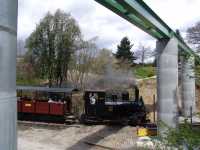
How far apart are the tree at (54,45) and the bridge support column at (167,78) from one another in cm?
2768

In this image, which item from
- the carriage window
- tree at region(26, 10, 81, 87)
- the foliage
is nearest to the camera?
the carriage window

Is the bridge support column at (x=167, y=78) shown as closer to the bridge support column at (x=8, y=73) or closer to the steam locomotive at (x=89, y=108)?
the steam locomotive at (x=89, y=108)

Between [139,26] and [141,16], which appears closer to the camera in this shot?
[141,16]

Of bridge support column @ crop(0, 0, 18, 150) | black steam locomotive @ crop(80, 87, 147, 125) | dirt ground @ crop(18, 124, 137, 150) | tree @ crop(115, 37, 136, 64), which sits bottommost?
dirt ground @ crop(18, 124, 137, 150)

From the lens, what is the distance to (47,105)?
28.6m

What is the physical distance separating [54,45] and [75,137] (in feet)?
90.0

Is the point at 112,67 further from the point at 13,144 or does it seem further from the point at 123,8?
the point at 13,144

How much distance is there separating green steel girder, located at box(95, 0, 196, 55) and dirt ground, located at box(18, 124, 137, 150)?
6147 millimetres

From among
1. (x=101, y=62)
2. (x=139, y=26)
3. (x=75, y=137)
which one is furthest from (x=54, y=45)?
(x=139, y=26)

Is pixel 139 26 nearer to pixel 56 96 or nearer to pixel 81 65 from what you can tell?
pixel 56 96

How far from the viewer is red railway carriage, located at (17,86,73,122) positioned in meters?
28.3

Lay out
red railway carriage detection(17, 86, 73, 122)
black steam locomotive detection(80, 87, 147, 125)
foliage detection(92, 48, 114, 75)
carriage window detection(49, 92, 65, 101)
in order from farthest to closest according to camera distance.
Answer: foliage detection(92, 48, 114, 75), carriage window detection(49, 92, 65, 101), red railway carriage detection(17, 86, 73, 122), black steam locomotive detection(80, 87, 147, 125)

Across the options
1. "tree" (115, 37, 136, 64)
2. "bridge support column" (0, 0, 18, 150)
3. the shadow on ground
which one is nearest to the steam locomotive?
the shadow on ground

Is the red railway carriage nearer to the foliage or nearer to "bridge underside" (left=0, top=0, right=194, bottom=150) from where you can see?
"bridge underside" (left=0, top=0, right=194, bottom=150)
